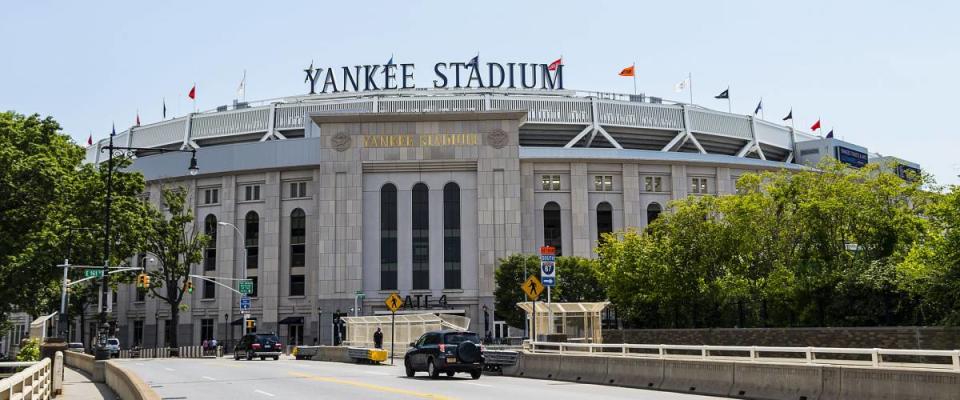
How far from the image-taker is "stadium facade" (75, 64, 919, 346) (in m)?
84.5

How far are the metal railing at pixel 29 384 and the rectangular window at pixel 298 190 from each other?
220 feet

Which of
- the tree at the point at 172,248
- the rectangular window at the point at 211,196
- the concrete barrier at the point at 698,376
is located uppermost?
the rectangular window at the point at 211,196

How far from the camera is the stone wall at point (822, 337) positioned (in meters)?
32.2

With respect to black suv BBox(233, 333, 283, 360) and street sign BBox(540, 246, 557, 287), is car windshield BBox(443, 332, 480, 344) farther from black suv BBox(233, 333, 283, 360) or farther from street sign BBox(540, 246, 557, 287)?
black suv BBox(233, 333, 283, 360)

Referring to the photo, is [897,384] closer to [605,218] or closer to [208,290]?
[605,218]

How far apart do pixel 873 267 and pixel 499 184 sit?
46.5m

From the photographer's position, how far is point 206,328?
91.6 meters

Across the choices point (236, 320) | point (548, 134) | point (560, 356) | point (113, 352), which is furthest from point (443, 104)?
point (560, 356)

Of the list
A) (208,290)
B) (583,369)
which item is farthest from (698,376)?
(208,290)

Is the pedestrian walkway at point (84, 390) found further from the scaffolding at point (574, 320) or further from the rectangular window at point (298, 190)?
the rectangular window at point (298, 190)

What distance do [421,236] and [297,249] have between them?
555 inches

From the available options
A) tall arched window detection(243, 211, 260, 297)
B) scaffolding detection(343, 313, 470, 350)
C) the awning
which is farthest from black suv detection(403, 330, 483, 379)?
tall arched window detection(243, 211, 260, 297)

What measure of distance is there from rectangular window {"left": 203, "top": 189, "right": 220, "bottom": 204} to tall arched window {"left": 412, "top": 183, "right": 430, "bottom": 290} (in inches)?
889

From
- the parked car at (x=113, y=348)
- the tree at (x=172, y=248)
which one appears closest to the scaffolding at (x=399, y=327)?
the parked car at (x=113, y=348)
